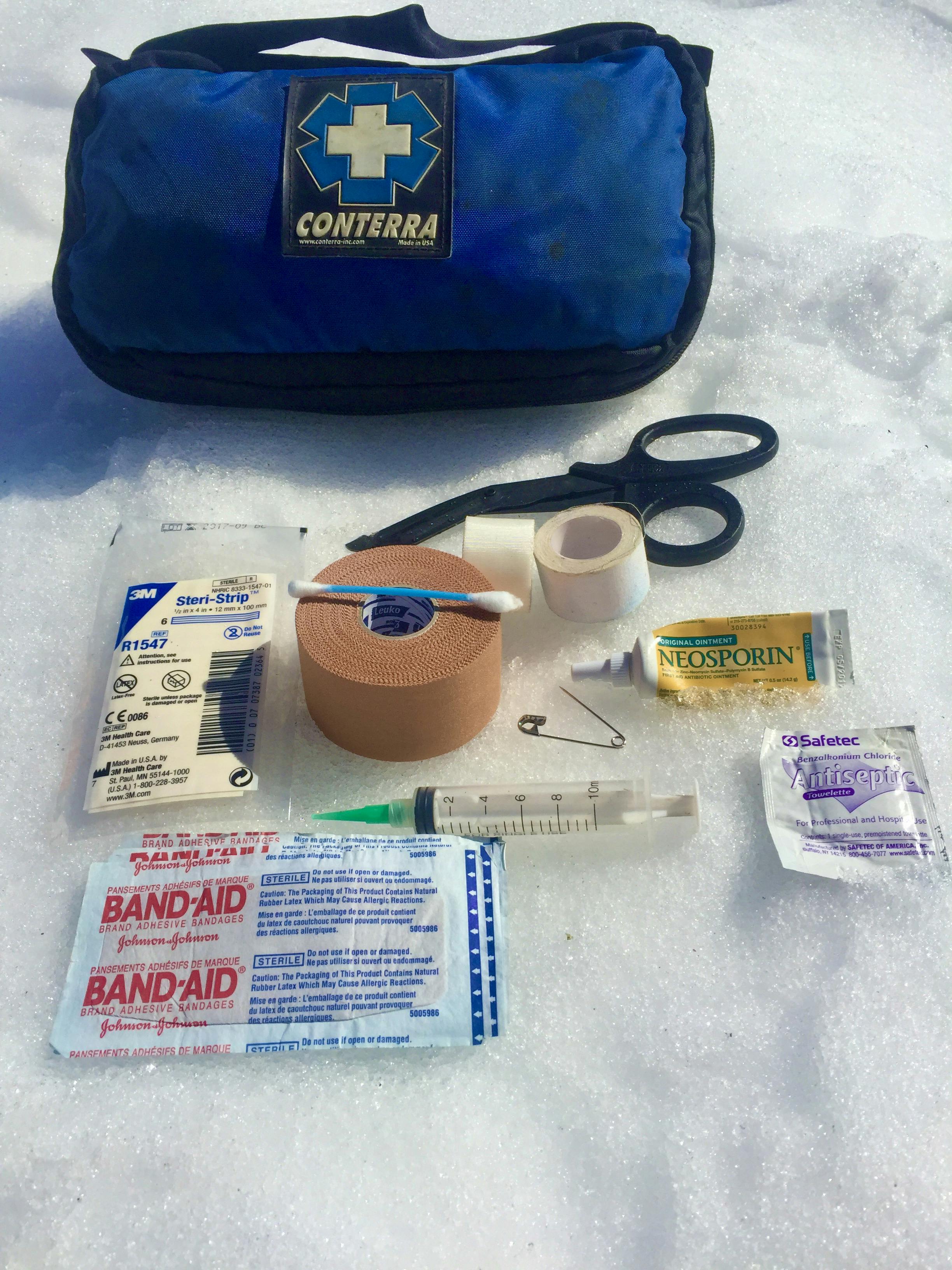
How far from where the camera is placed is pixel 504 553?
0.90 m

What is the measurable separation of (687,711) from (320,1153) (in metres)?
0.45

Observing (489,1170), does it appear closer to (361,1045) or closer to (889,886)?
(361,1045)

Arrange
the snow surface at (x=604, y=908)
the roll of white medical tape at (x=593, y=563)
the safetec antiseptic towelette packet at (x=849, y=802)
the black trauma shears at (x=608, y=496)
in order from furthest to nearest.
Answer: the black trauma shears at (x=608, y=496) → the roll of white medical tape at (x=593, y=563) → the safetec antiseptic towelette packet at (x=849, y=802) → the snow surface at (x=604, y=908)

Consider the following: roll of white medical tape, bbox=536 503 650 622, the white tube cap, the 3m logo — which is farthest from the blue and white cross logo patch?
the white tube cap

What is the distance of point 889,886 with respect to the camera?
0.75 metres

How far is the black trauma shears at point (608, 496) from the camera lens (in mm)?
989

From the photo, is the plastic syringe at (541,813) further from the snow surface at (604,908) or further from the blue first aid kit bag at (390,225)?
the blue first aid kit bag at (390,225)

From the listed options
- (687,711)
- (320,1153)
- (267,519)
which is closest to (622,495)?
(687,711)

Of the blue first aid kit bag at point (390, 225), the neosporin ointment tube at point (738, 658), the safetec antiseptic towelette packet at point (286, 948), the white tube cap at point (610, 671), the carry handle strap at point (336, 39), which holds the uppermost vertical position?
the carry handle strap at point (336, 39)

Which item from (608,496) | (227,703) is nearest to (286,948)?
(227,703)

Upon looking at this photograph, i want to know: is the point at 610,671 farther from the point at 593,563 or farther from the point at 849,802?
the point at 849,802

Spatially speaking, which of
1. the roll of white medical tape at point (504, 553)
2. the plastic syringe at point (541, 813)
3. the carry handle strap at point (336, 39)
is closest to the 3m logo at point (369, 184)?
the carry handle strap at point (336, 39)

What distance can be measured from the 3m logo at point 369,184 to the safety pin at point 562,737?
463mm

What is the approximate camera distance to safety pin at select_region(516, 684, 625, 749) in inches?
33.9
